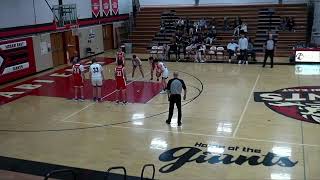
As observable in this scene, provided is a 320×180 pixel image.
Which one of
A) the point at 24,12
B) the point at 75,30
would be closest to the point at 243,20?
the point at 75,30

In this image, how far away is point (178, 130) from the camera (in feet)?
37.5

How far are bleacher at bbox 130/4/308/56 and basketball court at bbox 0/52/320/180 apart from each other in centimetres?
757

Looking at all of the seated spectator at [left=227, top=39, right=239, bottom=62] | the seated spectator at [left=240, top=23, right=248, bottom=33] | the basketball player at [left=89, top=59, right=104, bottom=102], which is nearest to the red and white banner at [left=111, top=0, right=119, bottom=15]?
the seated spectator at [left=240, top=23, right=248, bottom=33]

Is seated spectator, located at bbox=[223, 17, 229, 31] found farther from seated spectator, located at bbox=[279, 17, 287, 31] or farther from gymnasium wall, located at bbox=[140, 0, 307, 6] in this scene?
gymnasium wall, located at bbox=[140, 0, 307, 6]

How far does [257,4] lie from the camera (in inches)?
1118

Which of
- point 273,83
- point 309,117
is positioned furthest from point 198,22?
point 309,117

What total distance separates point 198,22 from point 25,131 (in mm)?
17078

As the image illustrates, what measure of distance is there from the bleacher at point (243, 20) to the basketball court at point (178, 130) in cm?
757

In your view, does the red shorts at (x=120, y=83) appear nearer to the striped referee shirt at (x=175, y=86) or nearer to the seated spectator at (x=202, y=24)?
the striped referee shirt at (x=175, y=86)

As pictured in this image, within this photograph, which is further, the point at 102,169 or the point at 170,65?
the point at 170,65

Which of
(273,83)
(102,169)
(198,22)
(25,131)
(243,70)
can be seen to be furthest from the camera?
(198,22)

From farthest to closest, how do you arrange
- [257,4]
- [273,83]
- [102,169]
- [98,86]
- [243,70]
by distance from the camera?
[257,4] < [243,70] < [273,83] < [98,86] < [102,169]

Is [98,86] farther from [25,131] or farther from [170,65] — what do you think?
[170,65]

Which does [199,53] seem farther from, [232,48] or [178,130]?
[178,130]
